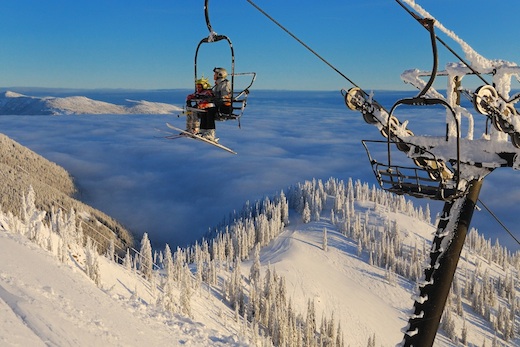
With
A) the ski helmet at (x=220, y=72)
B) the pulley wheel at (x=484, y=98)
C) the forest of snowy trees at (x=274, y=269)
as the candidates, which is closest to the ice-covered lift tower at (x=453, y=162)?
the pulley wheel at (x=484, y=98)

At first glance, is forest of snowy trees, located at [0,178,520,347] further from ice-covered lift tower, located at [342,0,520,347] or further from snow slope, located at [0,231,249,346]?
ice-covered lift tower, located at [342,0,520,347]

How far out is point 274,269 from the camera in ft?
381

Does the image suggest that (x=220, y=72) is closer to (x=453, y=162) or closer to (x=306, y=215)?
(x=453, y=162)

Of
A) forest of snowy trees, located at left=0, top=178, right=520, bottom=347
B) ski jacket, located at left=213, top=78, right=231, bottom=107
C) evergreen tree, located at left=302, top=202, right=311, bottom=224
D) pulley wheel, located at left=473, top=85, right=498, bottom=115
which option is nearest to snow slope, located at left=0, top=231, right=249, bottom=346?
forest of snowy trees, located at left=0, top=178, right=520, bottom=347

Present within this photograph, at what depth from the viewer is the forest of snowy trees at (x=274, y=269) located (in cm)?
6209

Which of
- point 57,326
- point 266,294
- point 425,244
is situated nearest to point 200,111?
point 57,326

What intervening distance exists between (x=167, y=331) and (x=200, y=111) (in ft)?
31.8

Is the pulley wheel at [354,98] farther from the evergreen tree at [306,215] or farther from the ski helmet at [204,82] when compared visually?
the evergreen tree at [306,215]

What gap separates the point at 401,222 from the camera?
592ft

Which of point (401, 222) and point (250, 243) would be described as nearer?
point (250, 243)

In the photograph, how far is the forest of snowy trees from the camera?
62.1 meters

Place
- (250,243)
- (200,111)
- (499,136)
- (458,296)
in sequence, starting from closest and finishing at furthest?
1. (499,136)
2. (200,111)
3. (458,296)
4. (250,243)

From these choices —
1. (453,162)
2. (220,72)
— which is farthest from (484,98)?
(220,72)

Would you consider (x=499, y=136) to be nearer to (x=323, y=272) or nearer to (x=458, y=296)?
(x=323, y=272)
